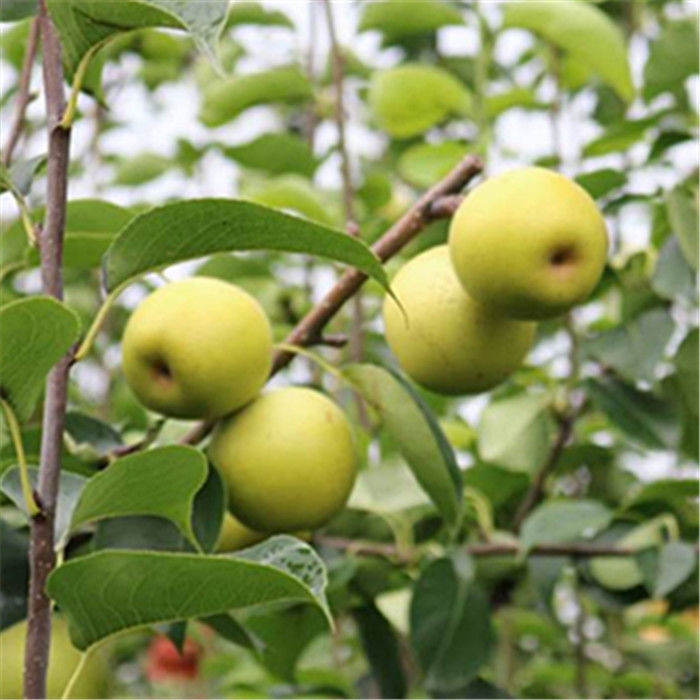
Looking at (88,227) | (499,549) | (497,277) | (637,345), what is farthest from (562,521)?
(88,227)

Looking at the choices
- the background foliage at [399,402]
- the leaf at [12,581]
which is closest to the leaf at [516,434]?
the background foliage at [399,402]

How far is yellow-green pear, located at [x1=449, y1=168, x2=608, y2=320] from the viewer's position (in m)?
0.99

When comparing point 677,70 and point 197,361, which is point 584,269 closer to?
point 197,361

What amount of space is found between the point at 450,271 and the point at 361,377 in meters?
0.13

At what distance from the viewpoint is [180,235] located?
883 mm

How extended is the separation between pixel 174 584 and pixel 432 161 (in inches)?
43.6

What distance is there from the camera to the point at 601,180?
1.29 metres

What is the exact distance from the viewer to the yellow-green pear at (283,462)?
1.07 metres

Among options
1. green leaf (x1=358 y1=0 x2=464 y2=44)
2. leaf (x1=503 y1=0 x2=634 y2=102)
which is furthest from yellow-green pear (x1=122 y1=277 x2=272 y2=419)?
green leaf (x1=358 y1=0 x2=464 y2=44)

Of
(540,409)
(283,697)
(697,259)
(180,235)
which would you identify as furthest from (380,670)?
(180,235)

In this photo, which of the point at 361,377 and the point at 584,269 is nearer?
the point at 584,269

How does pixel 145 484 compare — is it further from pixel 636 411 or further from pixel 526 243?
pixel 636 411

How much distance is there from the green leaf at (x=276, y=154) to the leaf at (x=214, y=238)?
91 cm

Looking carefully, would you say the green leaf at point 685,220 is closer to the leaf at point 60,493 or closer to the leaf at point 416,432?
the leaf at point 416,432
